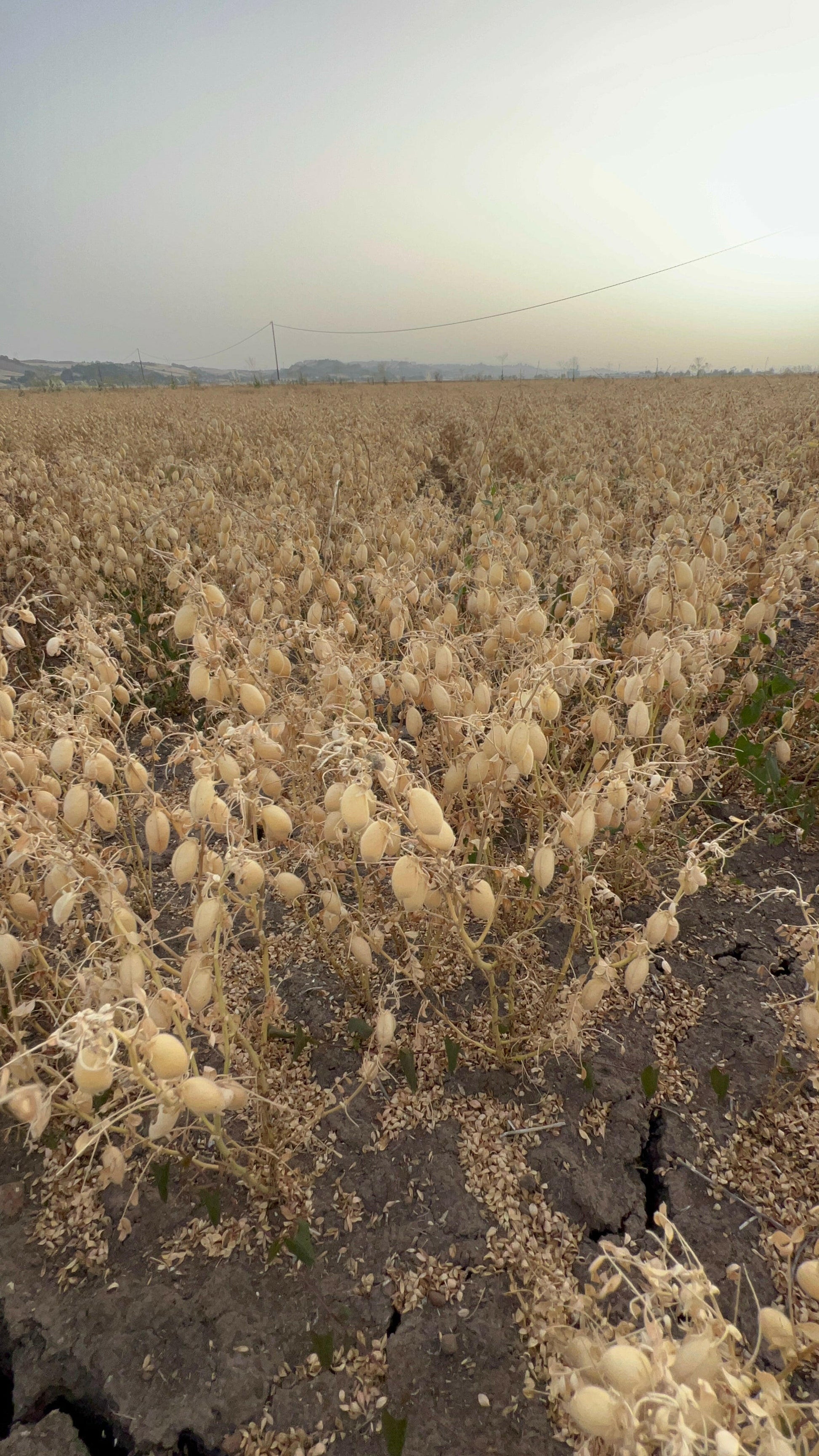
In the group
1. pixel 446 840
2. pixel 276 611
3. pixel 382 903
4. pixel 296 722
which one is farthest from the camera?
Answer: pixel 276 611

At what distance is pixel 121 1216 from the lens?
1.50 metres

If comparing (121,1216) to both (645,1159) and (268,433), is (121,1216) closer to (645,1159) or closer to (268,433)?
(645,1159)

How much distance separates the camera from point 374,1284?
1.39 metres

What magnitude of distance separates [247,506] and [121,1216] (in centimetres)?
349

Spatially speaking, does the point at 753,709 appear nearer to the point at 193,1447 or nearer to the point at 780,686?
the point at 780,686

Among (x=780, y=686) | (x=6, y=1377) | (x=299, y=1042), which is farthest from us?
(x=780, y=686)

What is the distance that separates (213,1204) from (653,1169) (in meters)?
0.98

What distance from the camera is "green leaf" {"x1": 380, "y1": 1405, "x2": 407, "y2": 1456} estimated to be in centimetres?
112

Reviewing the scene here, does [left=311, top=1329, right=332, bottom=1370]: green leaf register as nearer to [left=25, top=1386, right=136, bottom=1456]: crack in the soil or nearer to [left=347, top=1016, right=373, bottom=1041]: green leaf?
[left=25, top=1386, right=136, bottom=1456]: crack in the soil

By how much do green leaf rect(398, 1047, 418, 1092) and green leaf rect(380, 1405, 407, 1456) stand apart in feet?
1.88

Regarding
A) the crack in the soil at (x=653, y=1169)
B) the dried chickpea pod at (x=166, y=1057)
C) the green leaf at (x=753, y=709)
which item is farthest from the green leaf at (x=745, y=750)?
the dried chickpea pod at (x=166, y=1057)

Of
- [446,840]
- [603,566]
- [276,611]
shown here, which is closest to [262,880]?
[446,840]

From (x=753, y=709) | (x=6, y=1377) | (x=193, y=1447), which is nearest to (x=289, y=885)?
(x=193, y=1447)

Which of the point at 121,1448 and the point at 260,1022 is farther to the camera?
the point at 260,1022
